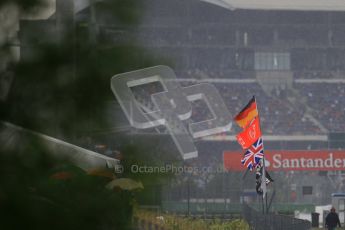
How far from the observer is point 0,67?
220 centimetres

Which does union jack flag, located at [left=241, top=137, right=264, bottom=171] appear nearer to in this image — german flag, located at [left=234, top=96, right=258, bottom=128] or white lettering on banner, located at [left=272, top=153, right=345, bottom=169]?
german flag, located at [left=234, top=96, right=258, bottom=128]

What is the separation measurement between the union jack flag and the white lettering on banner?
29.5m

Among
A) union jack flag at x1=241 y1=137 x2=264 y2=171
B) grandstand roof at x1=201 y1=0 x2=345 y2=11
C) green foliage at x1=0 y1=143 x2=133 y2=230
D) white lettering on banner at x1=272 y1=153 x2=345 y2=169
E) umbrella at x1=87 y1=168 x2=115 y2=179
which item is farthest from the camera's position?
grandstand roof at x1=201 y1=0 x2=345 y2=11

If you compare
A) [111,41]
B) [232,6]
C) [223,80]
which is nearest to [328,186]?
[223,80]

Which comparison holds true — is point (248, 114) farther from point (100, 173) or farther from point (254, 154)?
point (100, 173)

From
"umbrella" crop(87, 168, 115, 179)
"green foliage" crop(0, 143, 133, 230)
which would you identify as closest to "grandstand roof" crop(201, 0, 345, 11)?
"umbrella" crop(87, 168, 115, 179)

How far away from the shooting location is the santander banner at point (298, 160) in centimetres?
4997

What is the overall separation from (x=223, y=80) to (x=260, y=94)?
2502 mm

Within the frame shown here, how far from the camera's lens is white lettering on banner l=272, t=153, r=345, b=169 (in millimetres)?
50156

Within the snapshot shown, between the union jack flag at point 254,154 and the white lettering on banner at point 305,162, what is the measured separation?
29.5 m

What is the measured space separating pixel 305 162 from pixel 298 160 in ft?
1.21
